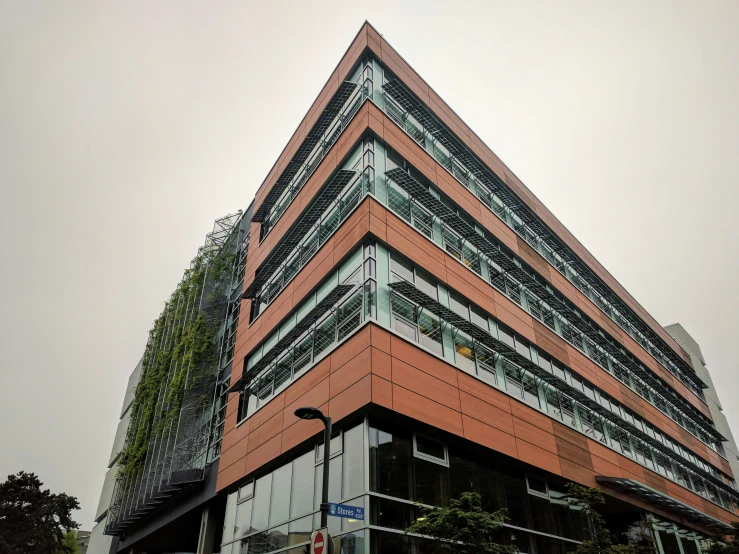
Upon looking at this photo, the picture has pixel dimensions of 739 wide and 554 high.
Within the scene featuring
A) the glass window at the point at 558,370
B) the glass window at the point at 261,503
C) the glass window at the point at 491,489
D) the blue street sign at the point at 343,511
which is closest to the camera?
the blue street sign at the point at 343,511

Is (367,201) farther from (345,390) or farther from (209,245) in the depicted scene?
(209,245)

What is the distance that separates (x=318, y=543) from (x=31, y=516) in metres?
36.3

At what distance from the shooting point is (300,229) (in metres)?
26.1

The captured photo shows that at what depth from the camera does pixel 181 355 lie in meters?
33.3

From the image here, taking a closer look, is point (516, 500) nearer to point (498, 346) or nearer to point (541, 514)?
point (541, 514)

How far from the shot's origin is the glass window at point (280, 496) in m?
19.4

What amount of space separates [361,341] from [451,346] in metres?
4.74

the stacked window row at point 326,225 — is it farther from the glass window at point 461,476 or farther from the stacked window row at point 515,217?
the glass window at point 461,476

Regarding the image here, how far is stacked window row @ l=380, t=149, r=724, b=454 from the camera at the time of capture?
75.6 ft

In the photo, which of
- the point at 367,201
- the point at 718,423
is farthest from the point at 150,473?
the point at 718,423

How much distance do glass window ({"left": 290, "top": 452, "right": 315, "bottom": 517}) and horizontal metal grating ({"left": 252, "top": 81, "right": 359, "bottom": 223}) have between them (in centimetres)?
1552

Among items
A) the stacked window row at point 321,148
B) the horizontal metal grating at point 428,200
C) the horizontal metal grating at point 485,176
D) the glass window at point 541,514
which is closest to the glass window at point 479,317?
the horizontal metal grating at point 428,200

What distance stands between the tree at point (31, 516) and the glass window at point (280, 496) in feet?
83.9

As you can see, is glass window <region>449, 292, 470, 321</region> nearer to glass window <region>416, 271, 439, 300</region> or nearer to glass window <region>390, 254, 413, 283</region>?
glass window <region>416, 271, 439, 300</region>
